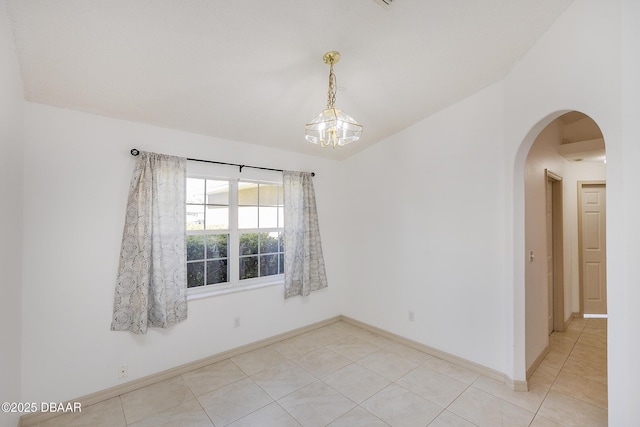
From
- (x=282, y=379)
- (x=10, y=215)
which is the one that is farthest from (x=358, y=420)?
(x=10, y=215)

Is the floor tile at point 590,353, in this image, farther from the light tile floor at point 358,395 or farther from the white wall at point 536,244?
the white wall at point 536,244

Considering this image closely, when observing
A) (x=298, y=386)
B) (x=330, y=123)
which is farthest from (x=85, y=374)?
(x=330, y=123)

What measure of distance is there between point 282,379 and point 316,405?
515mm

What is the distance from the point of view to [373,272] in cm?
393

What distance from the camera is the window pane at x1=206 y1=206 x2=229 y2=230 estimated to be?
3.19 meters

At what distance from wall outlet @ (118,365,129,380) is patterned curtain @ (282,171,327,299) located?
1.73 metres

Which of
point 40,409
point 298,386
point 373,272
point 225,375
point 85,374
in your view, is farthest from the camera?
point 373,272

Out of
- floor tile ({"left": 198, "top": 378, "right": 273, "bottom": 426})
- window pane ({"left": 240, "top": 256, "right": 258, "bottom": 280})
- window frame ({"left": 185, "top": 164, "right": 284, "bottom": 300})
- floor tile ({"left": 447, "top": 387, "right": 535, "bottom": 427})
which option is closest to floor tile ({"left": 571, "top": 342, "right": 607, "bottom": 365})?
floor tile ({"left": 447, "top": 387, "right": 535, "bottom": 427})

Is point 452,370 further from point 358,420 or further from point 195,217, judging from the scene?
point 195,217

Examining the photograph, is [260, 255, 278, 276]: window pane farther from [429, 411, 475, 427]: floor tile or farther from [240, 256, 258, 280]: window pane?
[429, 411, 475, 427]: floor tile

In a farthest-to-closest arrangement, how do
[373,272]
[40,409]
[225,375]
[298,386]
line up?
[373,272] → [225,375] → [298,386] → [40,409]

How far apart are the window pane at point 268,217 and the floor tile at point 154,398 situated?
6.11ft

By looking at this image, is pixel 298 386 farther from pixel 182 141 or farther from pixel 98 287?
pixel 182 141

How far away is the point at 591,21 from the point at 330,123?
177 centimetres
